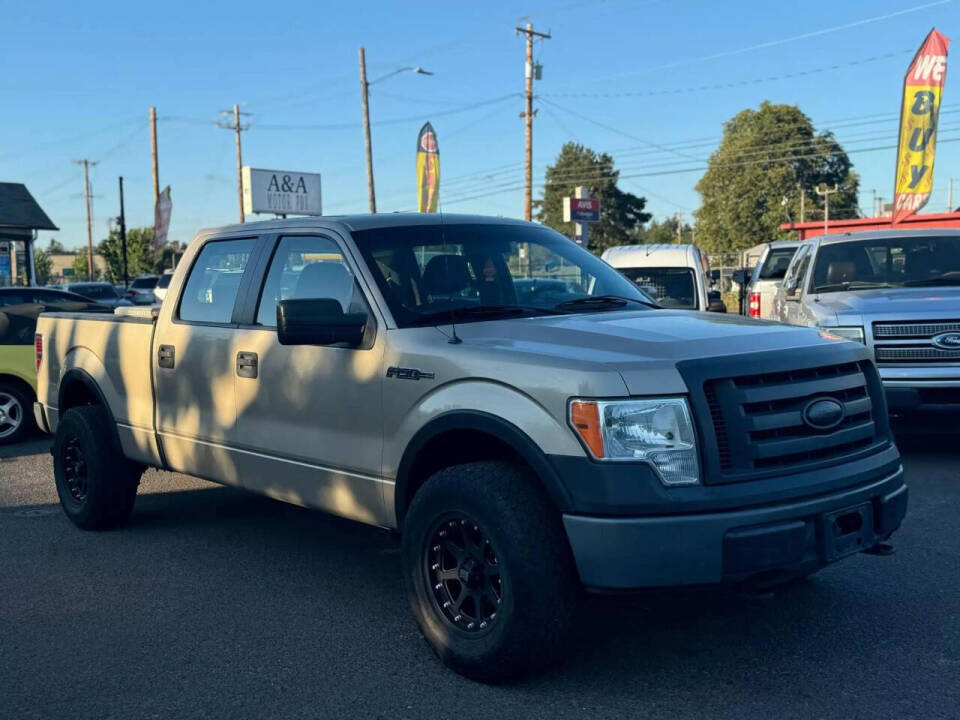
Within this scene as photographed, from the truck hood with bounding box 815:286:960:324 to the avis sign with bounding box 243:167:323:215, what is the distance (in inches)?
1514

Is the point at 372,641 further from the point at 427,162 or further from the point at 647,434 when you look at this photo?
the point at 427,162

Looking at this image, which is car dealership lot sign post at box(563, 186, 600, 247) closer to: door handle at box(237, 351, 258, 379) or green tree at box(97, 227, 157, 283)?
door handle at box(237, 351, 258, 379)

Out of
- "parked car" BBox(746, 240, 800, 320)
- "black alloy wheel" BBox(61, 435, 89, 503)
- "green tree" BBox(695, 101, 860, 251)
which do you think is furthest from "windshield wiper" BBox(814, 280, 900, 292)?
"green tree" BBox(695, 101, 860, 251)

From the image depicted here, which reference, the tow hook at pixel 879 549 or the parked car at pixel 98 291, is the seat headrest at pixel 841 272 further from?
the parked car at pixel 98 291

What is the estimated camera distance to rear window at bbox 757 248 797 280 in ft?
63.3

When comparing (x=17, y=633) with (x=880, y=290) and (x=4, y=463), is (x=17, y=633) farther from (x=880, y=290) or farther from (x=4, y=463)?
(x=880, y=290)

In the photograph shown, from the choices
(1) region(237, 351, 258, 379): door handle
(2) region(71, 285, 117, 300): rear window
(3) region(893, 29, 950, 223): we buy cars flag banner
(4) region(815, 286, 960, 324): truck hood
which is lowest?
(2) region(71, 285, 117, 300): rear window

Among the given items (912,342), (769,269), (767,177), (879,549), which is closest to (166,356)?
(879,549)

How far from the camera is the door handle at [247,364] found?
16.6ft

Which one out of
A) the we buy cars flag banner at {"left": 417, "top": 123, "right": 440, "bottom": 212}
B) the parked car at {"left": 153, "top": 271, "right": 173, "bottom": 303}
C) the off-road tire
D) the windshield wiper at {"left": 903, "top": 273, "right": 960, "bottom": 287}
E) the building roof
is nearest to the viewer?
the off-road tire

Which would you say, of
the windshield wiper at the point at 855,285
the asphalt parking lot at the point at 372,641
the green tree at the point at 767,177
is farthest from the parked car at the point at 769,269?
the green tree at the point at 767,177

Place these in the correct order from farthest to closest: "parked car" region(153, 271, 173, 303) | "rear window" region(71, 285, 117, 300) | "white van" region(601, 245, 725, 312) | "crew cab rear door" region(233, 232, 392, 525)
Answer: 1. "rear window" region(71, 285, 117, 300)
2. "parked car" region(153, 271, 173, 303)
3. "white van" region(601, 245, 725, 312)
4. "crew cab rear door" region(233, 232, 392, 525)

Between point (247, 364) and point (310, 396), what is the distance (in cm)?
55

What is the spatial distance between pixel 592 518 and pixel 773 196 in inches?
3097
